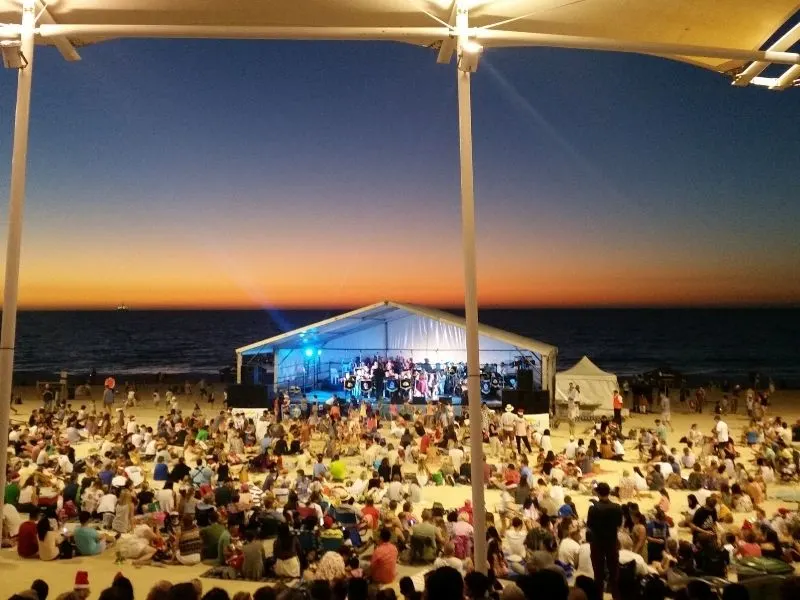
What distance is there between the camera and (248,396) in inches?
765

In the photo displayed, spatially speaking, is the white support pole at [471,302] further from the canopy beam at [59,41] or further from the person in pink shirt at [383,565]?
the canopy beam at [59,41]

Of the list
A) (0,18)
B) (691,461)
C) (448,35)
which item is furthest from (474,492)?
(691,461)

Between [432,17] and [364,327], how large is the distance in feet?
64.8

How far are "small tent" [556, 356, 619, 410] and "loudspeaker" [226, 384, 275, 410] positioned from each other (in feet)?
30.4

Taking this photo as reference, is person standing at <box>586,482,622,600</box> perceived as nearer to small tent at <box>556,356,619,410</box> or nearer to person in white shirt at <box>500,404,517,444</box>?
person in white shirt at <box>500,404,517,444</box>

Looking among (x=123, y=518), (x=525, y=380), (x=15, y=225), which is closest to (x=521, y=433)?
(x=525, y=380)

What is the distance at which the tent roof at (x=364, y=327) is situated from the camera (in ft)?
65.9

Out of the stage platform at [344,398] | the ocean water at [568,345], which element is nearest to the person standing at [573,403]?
the stage platform at [344,398]

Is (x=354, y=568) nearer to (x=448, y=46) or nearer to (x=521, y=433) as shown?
(x=448, y=46)

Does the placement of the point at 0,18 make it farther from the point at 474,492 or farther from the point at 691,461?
the point at 691,461

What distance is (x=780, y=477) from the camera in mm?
12656

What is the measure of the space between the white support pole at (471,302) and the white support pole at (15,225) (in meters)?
3.24

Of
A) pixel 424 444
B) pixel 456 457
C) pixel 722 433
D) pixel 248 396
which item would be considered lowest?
pixel 456 457

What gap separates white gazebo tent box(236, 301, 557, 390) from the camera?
69.4 ft
